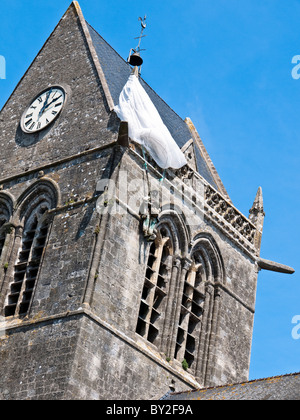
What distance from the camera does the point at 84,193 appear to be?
26562mm

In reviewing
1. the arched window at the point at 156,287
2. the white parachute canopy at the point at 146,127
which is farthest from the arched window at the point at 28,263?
the white parachute canopy at the point at 146,127

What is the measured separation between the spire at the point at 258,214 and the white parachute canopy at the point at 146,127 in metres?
3.78

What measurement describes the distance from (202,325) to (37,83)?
305 inches

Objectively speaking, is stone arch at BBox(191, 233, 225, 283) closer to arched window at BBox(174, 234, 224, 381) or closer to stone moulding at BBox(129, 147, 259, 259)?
arched window at BBox(174, 234, 224, 381)

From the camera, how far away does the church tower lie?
80.9 feet

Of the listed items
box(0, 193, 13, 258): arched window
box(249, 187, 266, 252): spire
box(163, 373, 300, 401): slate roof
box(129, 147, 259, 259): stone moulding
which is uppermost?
box(249, 187, 266, 252): spire

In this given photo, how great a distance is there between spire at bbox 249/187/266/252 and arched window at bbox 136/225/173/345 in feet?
12.6

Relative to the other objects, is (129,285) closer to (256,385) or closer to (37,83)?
(256,385)

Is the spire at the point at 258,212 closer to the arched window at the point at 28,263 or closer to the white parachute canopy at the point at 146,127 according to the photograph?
the white parachute canopy at the point at 146,127

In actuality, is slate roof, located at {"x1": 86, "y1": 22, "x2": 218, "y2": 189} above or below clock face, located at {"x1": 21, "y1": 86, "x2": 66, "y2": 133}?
above

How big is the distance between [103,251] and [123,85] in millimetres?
6050

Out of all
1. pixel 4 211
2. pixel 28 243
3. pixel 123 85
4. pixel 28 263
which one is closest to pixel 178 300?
pixel 28 263

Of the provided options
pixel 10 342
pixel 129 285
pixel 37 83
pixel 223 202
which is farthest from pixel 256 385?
pixel 37 83

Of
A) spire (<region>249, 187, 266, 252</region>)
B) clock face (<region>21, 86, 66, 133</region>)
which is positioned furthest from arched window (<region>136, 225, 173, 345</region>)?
clock face (<region>21, 86, 66, 133</region>)
